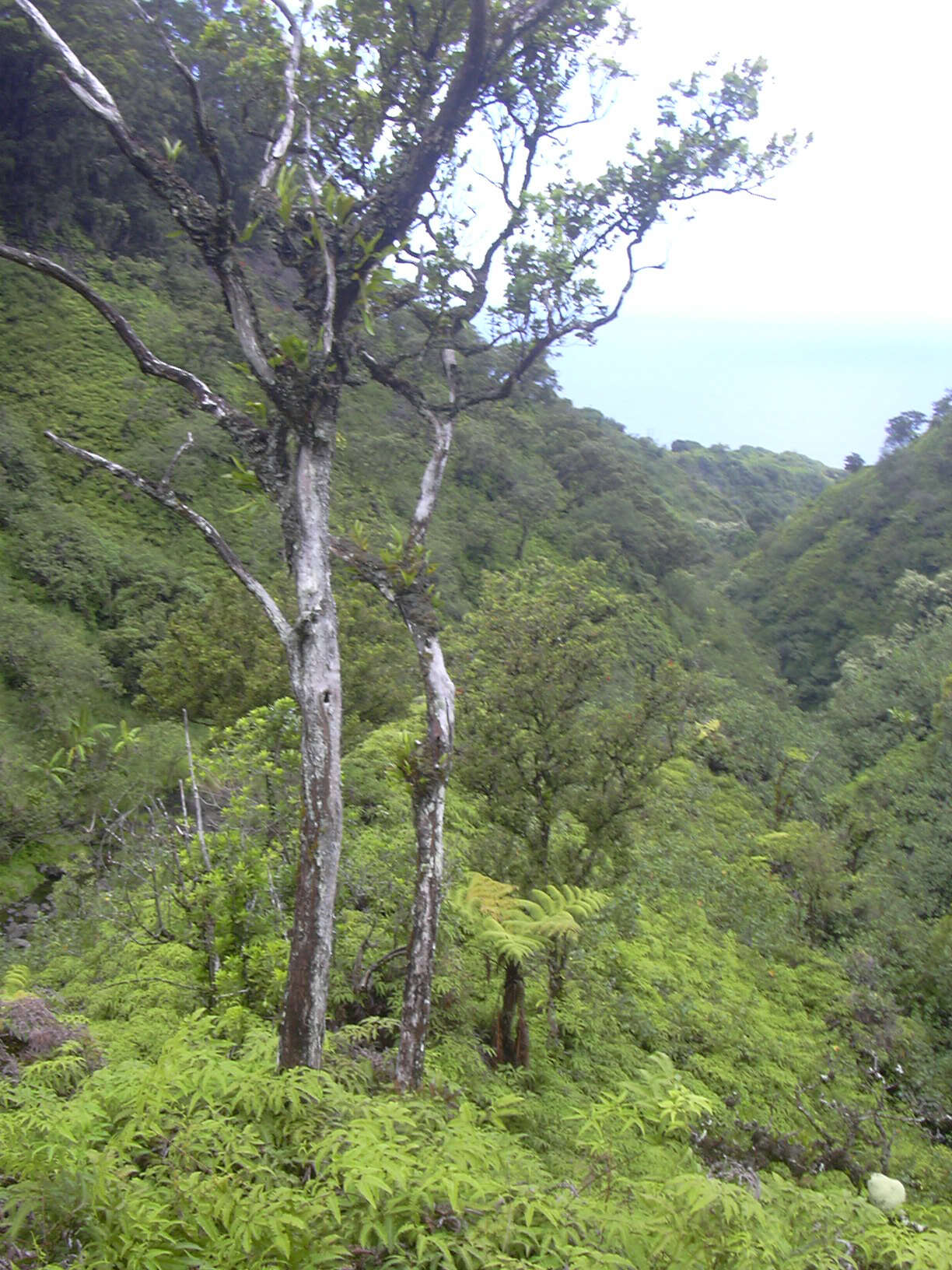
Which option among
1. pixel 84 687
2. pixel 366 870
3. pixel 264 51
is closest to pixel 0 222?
pixel 84 687

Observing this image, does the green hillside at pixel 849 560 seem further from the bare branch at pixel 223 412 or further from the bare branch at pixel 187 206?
the bare branch at pixel 187 206

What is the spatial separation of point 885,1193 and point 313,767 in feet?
12.9

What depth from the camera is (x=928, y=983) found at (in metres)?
9.80

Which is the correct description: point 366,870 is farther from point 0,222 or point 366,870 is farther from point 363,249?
point 0,222

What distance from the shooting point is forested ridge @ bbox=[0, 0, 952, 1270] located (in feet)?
8.51

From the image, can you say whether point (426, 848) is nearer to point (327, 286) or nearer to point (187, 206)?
point (327, 286)

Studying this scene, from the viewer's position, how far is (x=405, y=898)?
6.35 metres

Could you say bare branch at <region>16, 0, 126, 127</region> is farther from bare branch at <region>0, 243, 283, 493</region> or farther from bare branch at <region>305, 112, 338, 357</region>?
bare branch at <region>305, 112, 338, 357</region>

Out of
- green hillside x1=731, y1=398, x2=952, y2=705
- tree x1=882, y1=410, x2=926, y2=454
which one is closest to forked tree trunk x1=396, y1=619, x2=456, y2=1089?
green hillside x1=731, y1=398, x2=952, y2=705

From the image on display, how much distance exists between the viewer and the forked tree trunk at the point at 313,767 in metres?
3.63

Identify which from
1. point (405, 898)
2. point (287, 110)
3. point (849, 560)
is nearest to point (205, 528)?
point (287, 110)

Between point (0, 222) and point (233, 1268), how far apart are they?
30.5 metres

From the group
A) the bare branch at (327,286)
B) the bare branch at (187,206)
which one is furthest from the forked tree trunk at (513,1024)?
the bare branch at (187,206)

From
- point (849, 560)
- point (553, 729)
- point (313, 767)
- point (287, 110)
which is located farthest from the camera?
point (849, 560)
